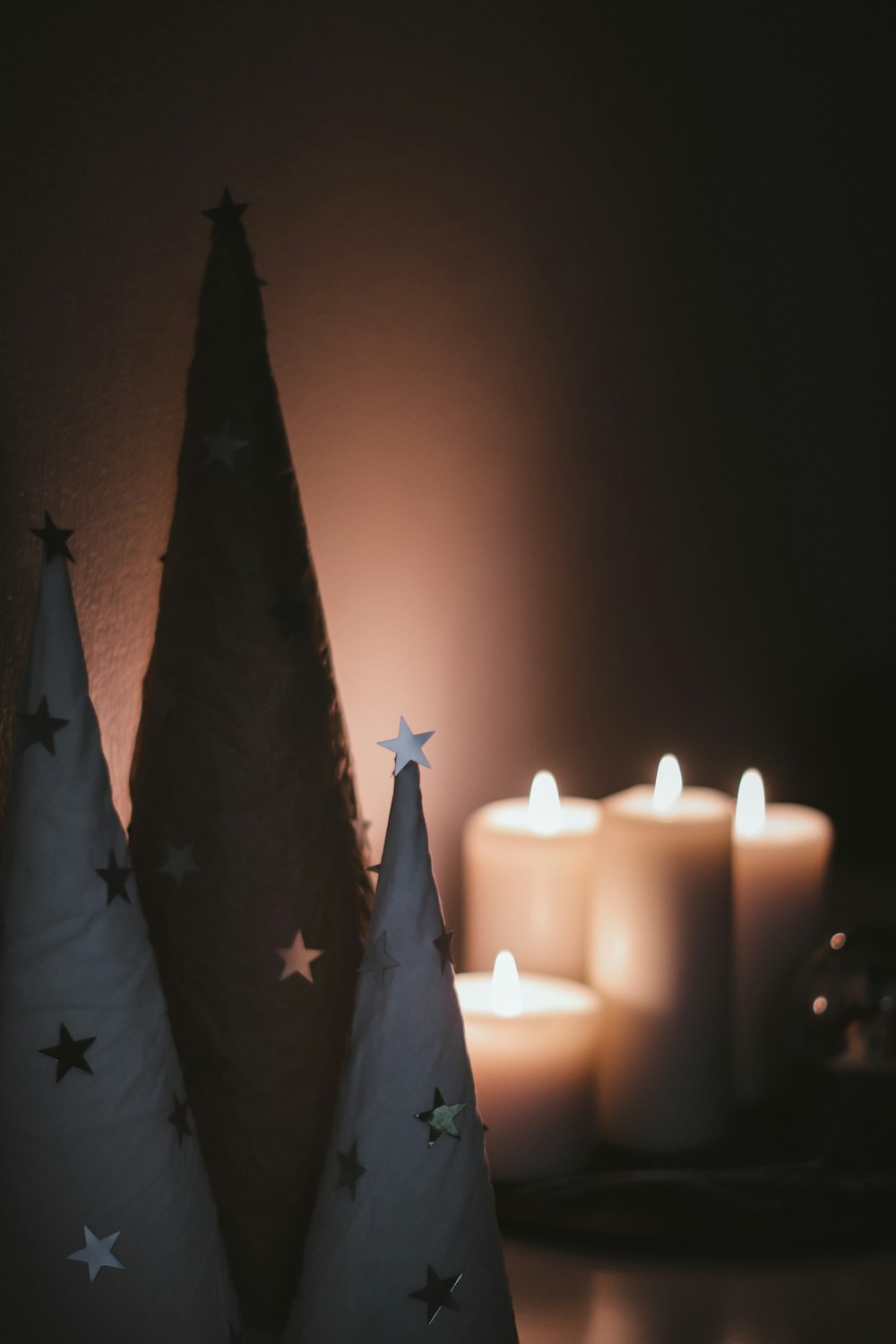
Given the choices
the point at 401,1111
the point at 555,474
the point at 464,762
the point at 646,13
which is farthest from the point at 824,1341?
the point at 646,13

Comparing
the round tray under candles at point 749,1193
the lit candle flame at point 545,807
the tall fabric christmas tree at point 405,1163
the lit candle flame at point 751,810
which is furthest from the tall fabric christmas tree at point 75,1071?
the lit candle flame at point 751,810

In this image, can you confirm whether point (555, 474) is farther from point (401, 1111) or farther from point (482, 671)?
point (401, 1111)

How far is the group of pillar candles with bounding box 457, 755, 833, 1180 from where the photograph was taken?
59 cm

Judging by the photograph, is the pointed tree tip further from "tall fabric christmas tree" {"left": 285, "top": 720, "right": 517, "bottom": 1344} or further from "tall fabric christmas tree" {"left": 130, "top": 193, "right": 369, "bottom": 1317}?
"tall fabric christmas tree" {"left": 285, "top": 720, "right": 517, "bottom": 1344}

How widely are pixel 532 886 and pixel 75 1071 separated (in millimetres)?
308

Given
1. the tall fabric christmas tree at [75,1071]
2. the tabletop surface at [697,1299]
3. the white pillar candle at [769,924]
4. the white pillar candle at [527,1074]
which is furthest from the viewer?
the white pillar candle at [769,924]

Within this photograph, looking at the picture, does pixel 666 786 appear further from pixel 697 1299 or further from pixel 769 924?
pixel 697 1299

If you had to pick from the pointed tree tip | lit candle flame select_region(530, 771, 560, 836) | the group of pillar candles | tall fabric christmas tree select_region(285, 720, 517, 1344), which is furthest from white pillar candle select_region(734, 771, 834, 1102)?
the pointed tree tip

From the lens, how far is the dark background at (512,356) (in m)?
0.50

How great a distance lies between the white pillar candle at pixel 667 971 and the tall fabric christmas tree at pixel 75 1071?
0.28 meters

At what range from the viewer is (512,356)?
0.71 metres

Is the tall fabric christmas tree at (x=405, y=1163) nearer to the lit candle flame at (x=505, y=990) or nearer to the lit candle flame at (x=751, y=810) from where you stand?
the lit candle flame at (x=505, y=990)

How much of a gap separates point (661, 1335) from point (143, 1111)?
0.69 feet

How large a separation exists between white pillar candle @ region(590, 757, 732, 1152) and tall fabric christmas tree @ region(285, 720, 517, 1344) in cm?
21
